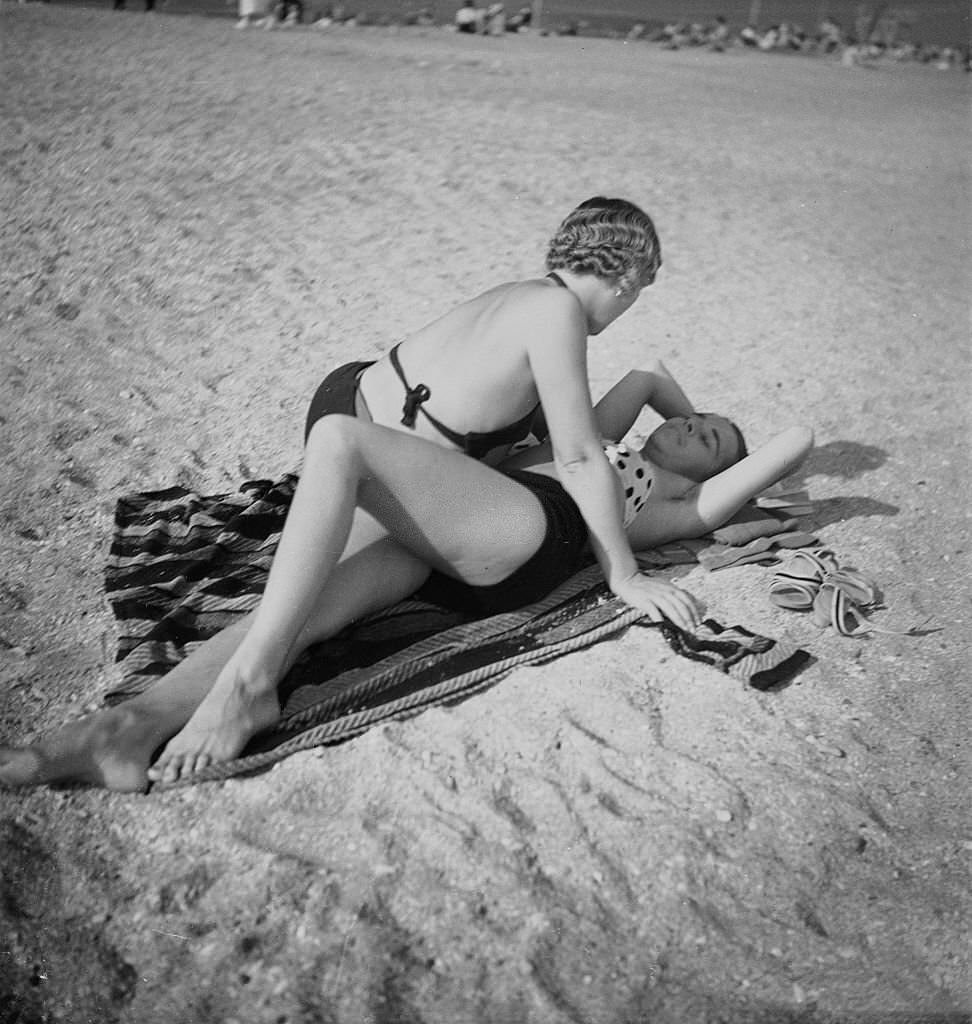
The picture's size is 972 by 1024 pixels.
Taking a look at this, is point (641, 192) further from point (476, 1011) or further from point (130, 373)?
point (476, 1011)

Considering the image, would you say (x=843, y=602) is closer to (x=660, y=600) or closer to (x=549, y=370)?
(x=660, y=600)

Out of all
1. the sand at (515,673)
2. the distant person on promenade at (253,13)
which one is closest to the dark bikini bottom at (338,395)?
the sand at (515,673)

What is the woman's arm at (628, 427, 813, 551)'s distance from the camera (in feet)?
11.3

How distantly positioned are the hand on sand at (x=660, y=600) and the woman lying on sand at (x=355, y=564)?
0.04 ft

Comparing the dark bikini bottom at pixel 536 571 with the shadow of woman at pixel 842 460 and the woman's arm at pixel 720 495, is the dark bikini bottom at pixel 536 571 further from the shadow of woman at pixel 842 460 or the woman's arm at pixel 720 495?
the shadow of woman at pixel 842 460

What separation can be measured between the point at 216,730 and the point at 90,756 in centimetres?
29

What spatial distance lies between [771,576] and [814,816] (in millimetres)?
1070

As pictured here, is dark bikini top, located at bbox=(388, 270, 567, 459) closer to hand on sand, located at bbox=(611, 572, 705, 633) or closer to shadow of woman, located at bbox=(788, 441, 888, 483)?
hand on sand, located at bbox=(611, 572, 705, 633)

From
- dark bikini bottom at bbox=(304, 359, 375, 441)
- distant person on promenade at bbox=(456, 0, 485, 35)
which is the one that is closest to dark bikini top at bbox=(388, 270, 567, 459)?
dark bikini bottom at bbox=(304, 359, 375, 441)

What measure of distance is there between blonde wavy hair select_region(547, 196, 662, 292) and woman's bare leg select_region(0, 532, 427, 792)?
93cm

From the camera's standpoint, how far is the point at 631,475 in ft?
11.0

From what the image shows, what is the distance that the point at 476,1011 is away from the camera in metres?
2.08

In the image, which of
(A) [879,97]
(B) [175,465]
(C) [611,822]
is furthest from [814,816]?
(A) [879,97]

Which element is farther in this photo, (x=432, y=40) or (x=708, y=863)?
(x=432, y=40)
